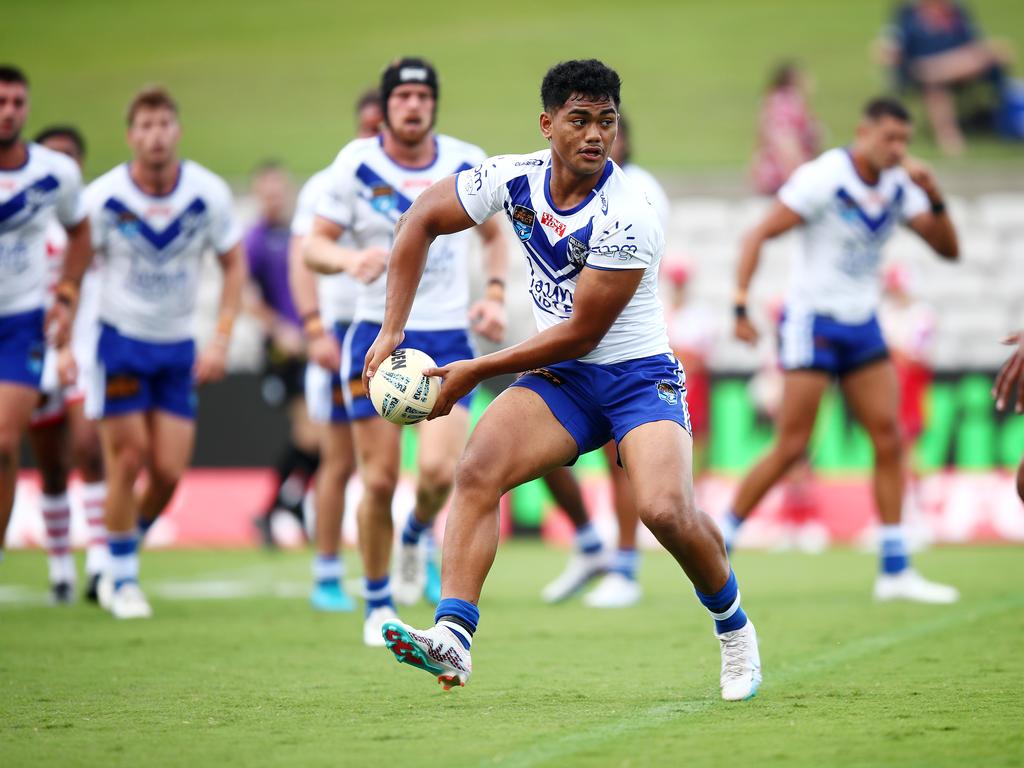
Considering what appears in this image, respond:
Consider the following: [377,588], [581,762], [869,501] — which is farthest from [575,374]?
[869,501]

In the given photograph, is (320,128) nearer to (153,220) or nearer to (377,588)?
(153,220)

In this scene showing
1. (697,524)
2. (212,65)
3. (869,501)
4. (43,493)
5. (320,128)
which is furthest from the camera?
(212,65)

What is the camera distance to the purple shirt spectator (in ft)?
47.3

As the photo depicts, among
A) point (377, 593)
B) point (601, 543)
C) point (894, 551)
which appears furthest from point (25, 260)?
point (894, 551)

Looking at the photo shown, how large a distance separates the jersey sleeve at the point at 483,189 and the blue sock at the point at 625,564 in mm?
4414

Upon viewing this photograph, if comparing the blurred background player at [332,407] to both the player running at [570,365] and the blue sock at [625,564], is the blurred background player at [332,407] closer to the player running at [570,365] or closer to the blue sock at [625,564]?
the blue sock at [625,564]

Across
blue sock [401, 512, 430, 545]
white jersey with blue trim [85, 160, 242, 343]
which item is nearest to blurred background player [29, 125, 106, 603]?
white jersey with blue trim [85, 160, 242, 343]

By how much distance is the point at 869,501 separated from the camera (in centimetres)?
1476

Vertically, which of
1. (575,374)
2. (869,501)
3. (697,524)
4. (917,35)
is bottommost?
(869,501)

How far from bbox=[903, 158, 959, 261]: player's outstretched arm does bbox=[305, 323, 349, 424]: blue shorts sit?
3.69 m

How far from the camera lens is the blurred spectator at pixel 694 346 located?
1476cm

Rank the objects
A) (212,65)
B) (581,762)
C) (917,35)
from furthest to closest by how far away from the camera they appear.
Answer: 1. (212,65)
2. (917,35)
3. (581,762)

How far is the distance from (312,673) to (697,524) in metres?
2.09

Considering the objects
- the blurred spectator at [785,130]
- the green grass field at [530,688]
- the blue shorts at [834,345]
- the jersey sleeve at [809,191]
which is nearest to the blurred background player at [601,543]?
the green grass field at [530,688]
